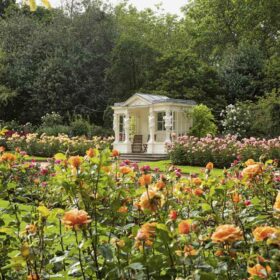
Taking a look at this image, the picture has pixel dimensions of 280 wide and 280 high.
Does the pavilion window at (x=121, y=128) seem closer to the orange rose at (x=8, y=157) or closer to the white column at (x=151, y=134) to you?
the white column at (x=151, y=134)

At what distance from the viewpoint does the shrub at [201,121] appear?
70.4 ft

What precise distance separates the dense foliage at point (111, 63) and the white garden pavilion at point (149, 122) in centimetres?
353

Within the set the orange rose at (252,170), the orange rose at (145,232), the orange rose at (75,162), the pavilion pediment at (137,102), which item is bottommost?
the orange rose at (145,232)

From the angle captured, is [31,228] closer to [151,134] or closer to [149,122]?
[151,134]

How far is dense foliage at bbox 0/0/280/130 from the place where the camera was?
27.5 meters

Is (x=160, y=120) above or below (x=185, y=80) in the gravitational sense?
below

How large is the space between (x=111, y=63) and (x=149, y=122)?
8541mm

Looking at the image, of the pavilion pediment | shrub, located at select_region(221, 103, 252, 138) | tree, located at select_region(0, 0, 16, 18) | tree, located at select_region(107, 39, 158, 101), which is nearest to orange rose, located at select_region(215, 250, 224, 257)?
the pavilion pediment

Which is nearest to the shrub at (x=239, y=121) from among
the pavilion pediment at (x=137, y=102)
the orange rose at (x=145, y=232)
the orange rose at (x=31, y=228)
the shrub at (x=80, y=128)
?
the pavilion pediment at (x=137, y=102)

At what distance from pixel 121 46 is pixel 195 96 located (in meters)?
5.51

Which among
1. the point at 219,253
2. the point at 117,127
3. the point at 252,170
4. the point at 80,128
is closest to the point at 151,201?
the point at 219,253

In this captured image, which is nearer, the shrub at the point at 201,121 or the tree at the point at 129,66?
the shrub at the point at 201,121

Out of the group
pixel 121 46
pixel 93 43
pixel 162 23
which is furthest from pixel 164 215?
pixel 162 23

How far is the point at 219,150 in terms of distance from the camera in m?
16.6
